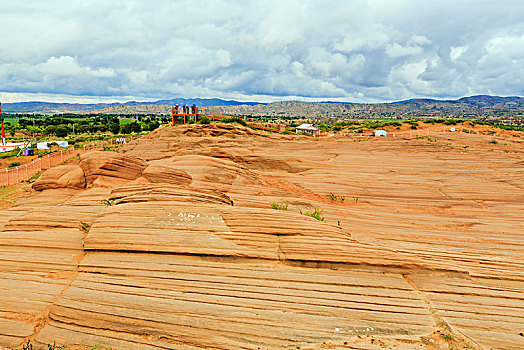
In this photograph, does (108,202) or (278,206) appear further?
(278,206)

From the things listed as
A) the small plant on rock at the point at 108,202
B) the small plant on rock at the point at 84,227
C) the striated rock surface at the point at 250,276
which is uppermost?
the small plant on rock at the point at 108,202

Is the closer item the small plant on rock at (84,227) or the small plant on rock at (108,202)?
the small plant on rock at (84,227)

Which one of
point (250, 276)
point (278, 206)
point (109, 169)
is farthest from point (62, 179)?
point (250, 276)

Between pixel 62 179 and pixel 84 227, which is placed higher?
pixel 84 227

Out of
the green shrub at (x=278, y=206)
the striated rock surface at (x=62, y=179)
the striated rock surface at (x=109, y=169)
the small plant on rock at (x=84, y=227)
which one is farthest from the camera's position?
the striated rock surface at (x=62, y=179)

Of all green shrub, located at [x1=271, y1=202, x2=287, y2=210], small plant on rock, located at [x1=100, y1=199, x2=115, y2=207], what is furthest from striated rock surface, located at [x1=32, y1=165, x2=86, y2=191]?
green shrub, located at [x1=271, y1=202, x2=287, y2=210]

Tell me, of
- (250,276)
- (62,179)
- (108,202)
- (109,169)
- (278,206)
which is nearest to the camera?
(250,276)

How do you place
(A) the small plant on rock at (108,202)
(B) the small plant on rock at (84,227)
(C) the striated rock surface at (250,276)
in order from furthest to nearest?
(A) the small plant on rock at (108,202), (B) the small plant on rock at (84,227), (C) the striated rock surface at (250,276)

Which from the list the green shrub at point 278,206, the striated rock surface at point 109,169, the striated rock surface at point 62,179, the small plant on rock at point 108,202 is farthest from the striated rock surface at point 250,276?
the striated rock surface at point 62,179

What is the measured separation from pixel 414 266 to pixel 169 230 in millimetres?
6914

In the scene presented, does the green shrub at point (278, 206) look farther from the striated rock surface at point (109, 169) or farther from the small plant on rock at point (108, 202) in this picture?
the striated rock surface at point (109, 169)

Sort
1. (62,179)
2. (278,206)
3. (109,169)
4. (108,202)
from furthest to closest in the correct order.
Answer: (62,179) → (109,169) → (278,206) → (108,202)

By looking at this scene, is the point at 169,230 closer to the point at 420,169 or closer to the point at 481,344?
the point at 481,344

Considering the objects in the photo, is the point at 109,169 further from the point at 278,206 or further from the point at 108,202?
the point at 278,206
